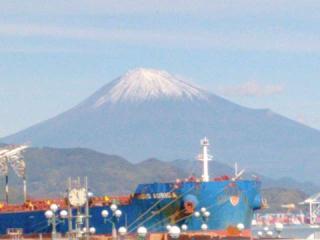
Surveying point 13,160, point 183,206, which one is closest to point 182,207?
point 183,206

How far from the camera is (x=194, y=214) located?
317 feet

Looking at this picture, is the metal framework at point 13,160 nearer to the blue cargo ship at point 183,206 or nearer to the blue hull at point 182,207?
the blue cargo ship at point 183,206

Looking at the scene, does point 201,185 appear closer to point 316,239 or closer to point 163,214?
point 163,214

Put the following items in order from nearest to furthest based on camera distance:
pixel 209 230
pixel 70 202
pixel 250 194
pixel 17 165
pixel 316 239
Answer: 1. pixel 70 202
2. pixel 316 239
3. pixel 209 230
4. pixel 250 194
5. pixel 17 165

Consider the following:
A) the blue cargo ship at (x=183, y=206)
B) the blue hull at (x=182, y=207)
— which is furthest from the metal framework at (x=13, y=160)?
the blue hull at (x=182, y=207)

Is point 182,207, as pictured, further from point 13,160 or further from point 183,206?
point 13,160

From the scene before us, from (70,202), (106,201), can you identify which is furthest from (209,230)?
(70,202)

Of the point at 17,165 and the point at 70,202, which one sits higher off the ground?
the point at 17,165

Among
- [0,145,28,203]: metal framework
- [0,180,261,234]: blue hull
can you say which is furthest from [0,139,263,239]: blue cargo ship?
[0,145,28,203]: metal framework

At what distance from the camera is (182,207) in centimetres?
9762

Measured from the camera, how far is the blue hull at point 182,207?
97.6 meters

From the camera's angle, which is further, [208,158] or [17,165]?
[17,165]

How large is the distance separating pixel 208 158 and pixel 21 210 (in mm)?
14459

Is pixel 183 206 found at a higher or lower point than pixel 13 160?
lower
